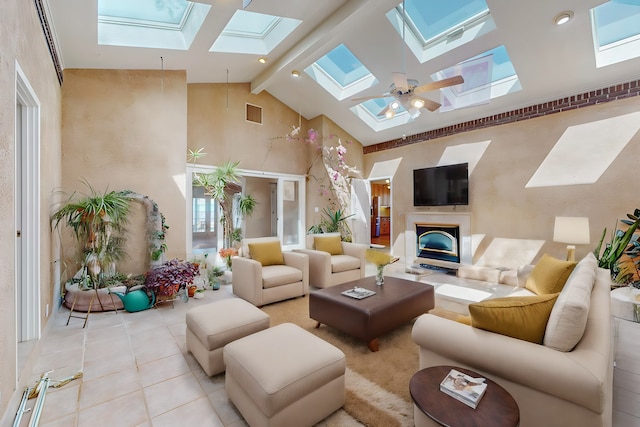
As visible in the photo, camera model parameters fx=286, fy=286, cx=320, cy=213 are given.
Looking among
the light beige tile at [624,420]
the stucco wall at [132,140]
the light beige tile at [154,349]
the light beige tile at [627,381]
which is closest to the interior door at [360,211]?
the stucco wall at [132,140]

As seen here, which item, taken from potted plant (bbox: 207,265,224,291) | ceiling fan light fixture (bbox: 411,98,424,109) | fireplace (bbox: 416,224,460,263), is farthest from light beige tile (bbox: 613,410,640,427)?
potted plant (bbox: 207,265,224,291)

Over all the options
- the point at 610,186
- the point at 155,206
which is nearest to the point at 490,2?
the point at 610,186

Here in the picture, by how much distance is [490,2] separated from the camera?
329 centimetres

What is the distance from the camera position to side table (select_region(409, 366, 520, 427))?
114cm

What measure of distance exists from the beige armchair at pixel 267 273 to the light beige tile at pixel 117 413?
186 cm

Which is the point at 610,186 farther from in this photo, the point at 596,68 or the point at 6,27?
the point at 6,27

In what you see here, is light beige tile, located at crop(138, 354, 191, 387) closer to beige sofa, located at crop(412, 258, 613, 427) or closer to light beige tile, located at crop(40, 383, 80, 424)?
light beige tile, located at crop(40, 383, 80, 424)

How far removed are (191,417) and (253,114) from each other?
224 inches

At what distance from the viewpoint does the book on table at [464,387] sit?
4.16 feet

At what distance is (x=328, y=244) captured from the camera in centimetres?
505

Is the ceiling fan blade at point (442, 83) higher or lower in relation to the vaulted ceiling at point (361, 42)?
lower

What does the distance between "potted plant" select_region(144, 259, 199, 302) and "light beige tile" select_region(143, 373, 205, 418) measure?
1798mm

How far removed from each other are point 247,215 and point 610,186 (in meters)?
6.14

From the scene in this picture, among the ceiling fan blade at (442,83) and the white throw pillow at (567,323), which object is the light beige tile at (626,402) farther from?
the ceiling fan blade at (442,83)
